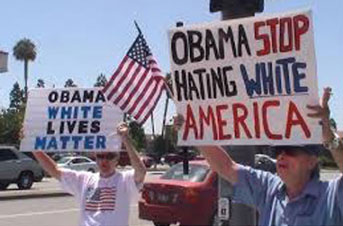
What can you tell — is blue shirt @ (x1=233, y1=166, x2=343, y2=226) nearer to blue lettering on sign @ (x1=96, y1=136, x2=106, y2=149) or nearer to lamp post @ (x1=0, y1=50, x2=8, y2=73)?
blue lettering on sign @ (x1=96, y1=136, x2=106, y2=149)

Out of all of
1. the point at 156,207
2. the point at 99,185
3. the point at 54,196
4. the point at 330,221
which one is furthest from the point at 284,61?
the point at 54,196

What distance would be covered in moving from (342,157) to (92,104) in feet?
10.1

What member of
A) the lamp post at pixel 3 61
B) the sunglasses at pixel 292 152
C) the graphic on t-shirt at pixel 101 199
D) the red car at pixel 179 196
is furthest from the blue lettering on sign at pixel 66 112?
the lamp post at pixel 3 61

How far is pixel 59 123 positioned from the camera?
267 inches

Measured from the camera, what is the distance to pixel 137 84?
6824 mm

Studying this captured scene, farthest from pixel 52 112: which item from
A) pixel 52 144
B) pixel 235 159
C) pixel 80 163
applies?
pixel 80 163

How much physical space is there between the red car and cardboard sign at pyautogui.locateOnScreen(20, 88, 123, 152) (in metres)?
8.01

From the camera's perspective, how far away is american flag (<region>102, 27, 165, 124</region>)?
22.2ft

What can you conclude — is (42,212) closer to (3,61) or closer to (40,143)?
(3,61)

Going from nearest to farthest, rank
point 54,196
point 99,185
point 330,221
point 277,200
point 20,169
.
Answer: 1. point 330,221
2. point 277,200
3. point 99,185
4. point 54,196
5. point 20,169

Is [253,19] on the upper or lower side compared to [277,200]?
upper

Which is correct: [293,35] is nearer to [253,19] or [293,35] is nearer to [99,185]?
[253,19]

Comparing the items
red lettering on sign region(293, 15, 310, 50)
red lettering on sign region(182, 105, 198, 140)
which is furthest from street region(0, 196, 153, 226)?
red lettering on sign region(293, 15, 310, 50)

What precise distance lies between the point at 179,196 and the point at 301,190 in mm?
11400
